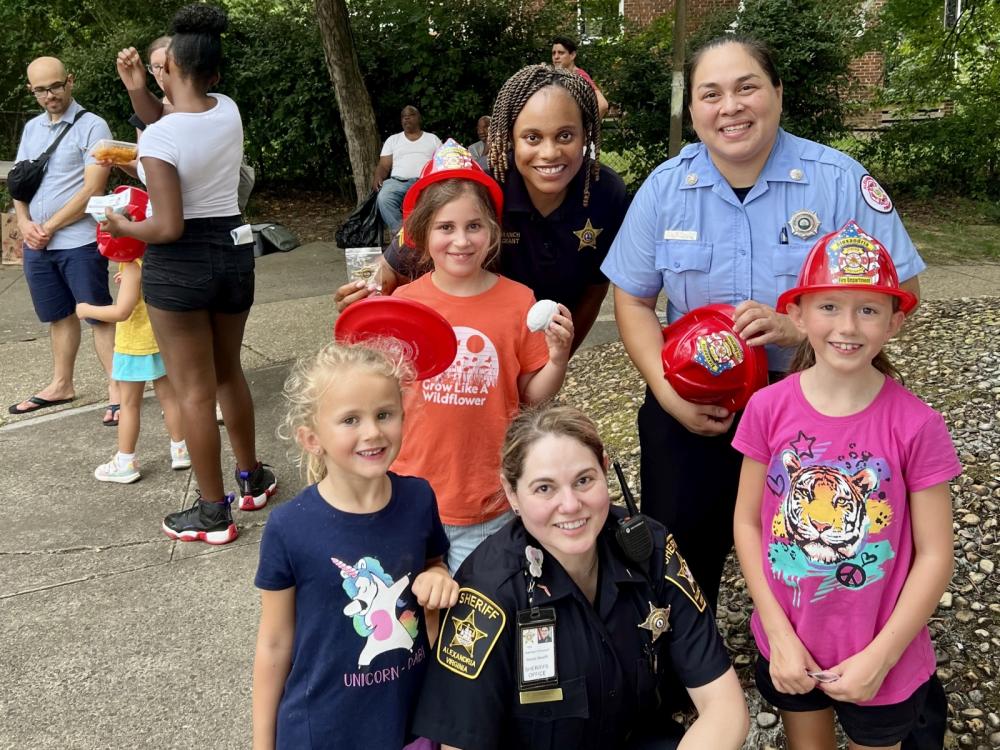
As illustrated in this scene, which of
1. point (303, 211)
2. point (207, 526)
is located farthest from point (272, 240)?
point (303, 211)

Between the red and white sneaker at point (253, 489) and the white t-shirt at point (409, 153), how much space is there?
21.8 feet

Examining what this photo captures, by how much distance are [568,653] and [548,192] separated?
4.22 ft

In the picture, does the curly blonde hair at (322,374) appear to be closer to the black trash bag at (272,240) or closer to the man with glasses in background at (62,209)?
the black trash bag at (272,240)

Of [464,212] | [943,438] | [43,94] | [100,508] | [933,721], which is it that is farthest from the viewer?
[43,94]

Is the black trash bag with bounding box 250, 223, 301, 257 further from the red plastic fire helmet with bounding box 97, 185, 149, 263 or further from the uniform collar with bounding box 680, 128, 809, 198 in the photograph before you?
the uniform collar with bounding box 680, 128, 809, 198

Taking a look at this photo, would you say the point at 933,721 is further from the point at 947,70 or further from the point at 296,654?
the point at 947,70

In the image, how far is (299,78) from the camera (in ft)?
41.2

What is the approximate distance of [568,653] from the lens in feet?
6.48

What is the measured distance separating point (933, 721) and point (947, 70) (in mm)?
13272

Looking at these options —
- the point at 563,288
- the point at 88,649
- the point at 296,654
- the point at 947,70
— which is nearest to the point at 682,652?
the point at 296,654

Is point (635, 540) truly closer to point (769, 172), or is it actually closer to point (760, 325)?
point (760, 325)

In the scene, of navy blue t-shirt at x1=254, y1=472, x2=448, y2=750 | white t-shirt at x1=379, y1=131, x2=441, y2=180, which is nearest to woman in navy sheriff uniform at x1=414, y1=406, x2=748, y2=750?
navy blue t-shirt at x1=254, y1=472, x2=448, y2=750

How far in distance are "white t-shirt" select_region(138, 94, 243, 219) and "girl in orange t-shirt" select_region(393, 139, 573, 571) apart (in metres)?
1.51

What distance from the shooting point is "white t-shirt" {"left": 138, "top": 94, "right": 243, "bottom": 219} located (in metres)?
3.68
